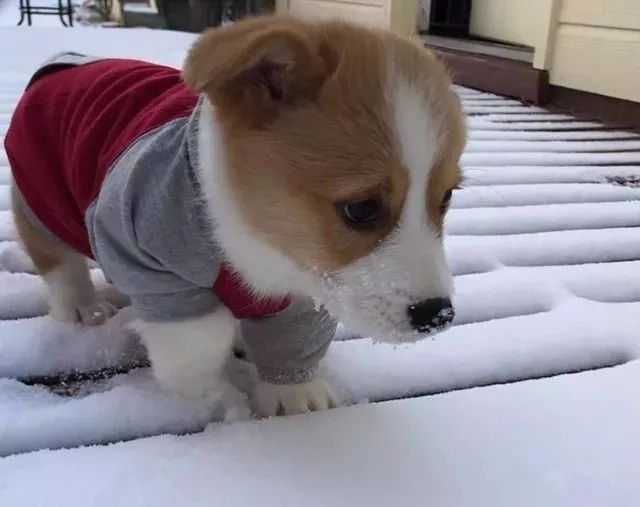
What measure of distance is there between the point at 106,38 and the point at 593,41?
2901mm

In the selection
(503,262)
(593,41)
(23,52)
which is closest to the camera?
(503,262)

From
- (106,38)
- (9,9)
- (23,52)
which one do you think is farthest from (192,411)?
(9,9)

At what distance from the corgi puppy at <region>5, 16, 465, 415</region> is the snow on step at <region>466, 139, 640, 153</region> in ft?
4.60

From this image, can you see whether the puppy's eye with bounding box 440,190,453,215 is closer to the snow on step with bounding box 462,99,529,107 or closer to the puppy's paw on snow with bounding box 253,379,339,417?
the puppy's paw on snow with bounding box 253,379,339,417

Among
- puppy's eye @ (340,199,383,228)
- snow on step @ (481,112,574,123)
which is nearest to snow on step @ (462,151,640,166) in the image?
snow on step @ (481,112,574,123)

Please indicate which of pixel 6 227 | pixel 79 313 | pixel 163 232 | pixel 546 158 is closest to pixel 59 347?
pixel 79 313

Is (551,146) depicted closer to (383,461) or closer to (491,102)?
(491,102)

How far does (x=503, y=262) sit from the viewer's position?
1.50m

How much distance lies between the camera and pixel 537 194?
1892mm

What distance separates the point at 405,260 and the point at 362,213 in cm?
7

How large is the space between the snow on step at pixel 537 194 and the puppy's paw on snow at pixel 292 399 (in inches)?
34.6

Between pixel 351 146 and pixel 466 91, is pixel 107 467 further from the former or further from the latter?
pixel 466 91

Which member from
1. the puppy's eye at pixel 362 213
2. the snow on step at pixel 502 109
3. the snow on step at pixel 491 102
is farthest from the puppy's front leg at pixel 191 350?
the snow on step at pixel 491 102

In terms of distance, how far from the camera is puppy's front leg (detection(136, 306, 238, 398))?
96 cm
